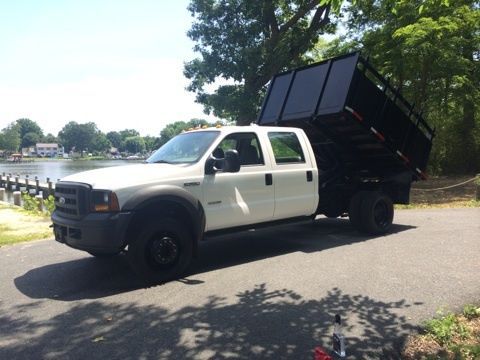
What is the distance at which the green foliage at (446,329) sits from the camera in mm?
3961

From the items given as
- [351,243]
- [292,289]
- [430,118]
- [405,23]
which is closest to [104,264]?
[292,289]

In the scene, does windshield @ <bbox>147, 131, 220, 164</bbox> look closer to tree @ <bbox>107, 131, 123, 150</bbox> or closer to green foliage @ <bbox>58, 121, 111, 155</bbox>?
green foliage @ <bbox>58, 121, 111, 155</bbox>

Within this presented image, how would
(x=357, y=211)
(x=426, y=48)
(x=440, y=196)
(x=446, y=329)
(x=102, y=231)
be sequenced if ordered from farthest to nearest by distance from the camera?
(x=440, y=196)
(x=426, y=48)
(x=357, y=211)
(x=102, y=231)
(x=446, y=329)

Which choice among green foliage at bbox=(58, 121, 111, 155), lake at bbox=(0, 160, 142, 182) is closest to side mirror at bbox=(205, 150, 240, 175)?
lake at bbox=(0, 160, 142, 182)

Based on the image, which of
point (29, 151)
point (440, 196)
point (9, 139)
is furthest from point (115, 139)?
point (440, 196)

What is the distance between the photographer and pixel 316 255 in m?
7.03

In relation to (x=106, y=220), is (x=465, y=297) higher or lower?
lower

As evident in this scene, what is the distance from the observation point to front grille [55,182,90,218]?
18.3 ft

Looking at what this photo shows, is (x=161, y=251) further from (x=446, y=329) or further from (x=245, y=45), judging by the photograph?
(x=245, y=45)

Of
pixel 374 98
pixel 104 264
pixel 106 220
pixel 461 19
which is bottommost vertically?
pixel 104 264

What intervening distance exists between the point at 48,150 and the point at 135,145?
30219mm

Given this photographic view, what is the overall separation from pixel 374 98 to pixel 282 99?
5.79 feet

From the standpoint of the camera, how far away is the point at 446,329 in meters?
4.05

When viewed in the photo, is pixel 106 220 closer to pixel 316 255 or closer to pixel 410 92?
pixel 316 255
